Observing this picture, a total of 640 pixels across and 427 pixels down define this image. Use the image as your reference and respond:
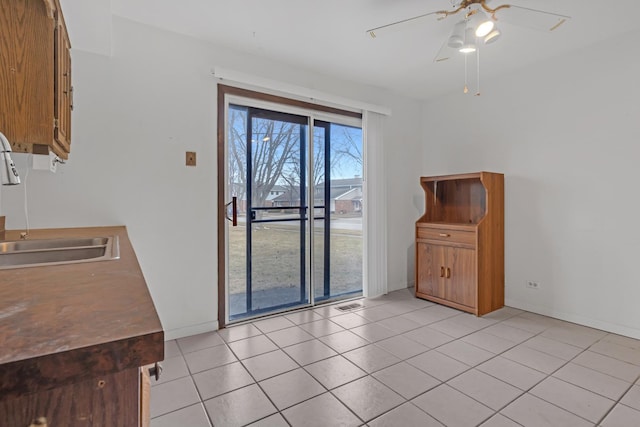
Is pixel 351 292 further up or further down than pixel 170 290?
further down

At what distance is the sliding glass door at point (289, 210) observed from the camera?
3.04 meters

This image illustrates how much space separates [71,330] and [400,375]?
6.53 ft

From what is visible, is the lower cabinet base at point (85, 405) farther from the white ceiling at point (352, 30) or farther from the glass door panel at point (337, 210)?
the glass door panel at point (337, 210)

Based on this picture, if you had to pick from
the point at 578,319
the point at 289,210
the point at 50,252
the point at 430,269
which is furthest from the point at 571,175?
the point at 50,252

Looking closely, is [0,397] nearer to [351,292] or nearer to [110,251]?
[110,251]

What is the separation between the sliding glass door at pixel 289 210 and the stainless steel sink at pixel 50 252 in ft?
4.29

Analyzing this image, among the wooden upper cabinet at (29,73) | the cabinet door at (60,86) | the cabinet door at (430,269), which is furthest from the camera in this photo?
the cabinet door at (430,269)

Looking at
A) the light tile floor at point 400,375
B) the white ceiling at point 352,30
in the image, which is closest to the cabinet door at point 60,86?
the white ceiling at point 352,30

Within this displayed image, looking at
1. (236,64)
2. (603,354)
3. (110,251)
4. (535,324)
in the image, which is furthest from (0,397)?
(535,324)

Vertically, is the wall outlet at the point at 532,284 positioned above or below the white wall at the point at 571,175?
below

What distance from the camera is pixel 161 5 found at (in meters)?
2.23

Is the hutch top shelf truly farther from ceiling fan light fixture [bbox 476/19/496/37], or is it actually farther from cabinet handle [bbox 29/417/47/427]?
cabinet handle [bbox 29/417/47/427]

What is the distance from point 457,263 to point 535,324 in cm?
83

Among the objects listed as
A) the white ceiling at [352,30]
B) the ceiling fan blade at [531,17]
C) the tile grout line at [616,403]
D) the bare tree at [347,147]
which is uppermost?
the white ceiling at [352,30]
